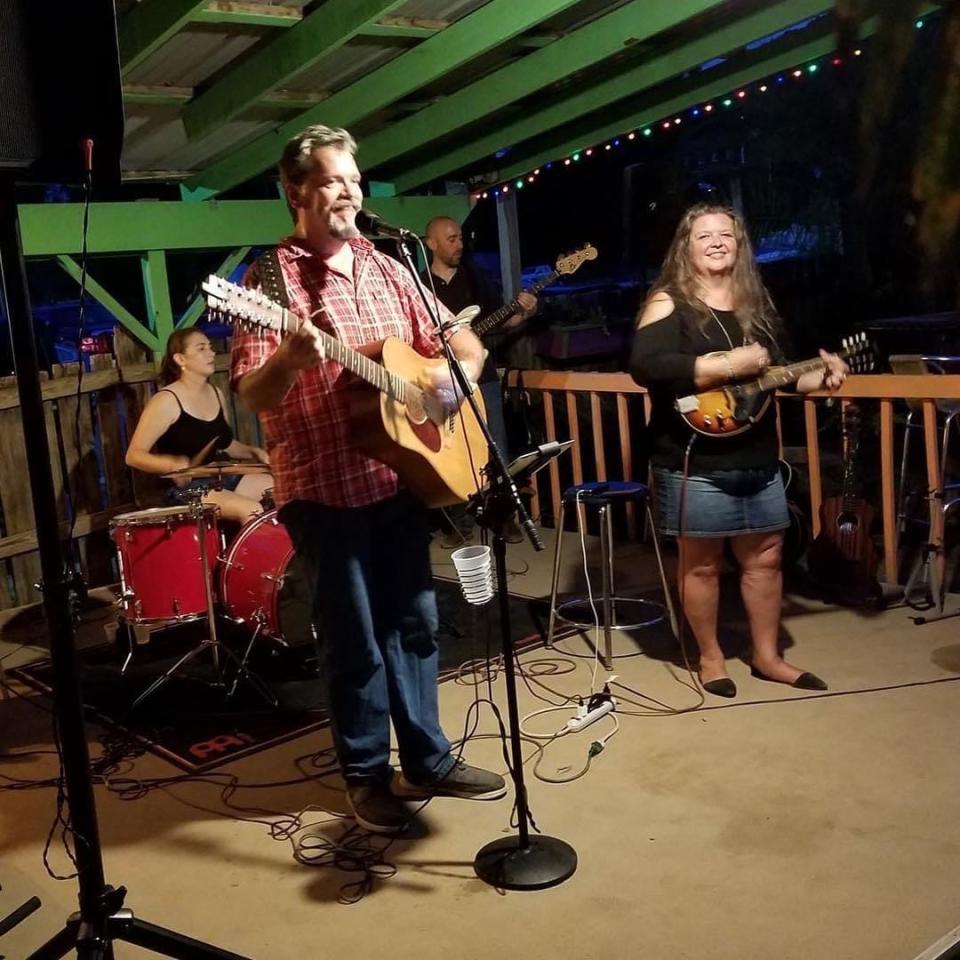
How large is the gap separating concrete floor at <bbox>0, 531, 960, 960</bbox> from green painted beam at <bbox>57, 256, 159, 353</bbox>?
8.69 feet

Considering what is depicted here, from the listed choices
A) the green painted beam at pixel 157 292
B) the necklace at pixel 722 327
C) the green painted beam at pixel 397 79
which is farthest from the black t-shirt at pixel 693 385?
the green painted beam at pixel 157 292

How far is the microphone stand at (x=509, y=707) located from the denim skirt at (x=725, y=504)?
120cm

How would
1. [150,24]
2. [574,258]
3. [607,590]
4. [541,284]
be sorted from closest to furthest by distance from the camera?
[607,590], [150,24], [574,258], [541,284]

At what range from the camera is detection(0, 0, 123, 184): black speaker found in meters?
2.06

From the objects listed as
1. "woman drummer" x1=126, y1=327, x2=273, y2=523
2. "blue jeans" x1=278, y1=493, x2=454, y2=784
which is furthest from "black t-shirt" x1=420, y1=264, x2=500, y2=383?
"blue jeans" x1=278, y1=493, x2=454, y2=784

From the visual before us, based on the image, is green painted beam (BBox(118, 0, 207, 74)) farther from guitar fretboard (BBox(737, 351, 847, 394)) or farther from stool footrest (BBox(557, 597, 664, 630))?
stool footrest (BBox(557, 597, 664, 630))

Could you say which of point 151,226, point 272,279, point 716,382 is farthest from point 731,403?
point 151,226

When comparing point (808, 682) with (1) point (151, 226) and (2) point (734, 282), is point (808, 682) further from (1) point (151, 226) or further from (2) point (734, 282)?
(1) point (151, 226)

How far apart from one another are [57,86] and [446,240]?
3.92 meters

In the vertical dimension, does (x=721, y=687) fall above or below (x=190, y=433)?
below

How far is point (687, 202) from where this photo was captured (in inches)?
368

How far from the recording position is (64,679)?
7.02ft

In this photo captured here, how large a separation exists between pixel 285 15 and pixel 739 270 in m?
2.41

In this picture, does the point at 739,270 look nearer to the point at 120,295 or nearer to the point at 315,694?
the point at 315,694
